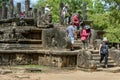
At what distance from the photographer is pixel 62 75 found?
1497 centimetres

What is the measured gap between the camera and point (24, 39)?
2041 cm

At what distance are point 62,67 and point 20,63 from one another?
2481mm

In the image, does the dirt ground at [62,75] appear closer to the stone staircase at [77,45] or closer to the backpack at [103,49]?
the backpack at [103,49]

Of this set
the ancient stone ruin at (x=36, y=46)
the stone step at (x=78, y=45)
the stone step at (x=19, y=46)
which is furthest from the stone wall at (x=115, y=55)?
the stone step at (x=19, y=46)

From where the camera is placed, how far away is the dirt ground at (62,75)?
45.0ft

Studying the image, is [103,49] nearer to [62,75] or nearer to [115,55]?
[115,55]

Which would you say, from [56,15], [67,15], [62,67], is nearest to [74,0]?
[56,15]

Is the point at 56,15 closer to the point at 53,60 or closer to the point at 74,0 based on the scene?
the point at 74,0

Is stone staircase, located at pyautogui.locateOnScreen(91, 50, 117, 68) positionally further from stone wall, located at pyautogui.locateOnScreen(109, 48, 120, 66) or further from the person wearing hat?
the person wearing hat

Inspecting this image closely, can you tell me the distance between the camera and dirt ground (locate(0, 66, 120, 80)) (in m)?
13.7

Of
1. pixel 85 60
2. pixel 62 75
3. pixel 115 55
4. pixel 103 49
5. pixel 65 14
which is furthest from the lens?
pixel 65 14

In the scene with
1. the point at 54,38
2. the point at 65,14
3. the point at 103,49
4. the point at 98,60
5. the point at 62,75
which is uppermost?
the point at 65,14

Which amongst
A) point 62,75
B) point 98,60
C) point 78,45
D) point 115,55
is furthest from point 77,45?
point 62,75

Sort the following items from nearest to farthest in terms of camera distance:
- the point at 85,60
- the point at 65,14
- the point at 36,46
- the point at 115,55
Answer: the point at 85,60
the point at 115,55
the point at 36,46
the point at 65,14
